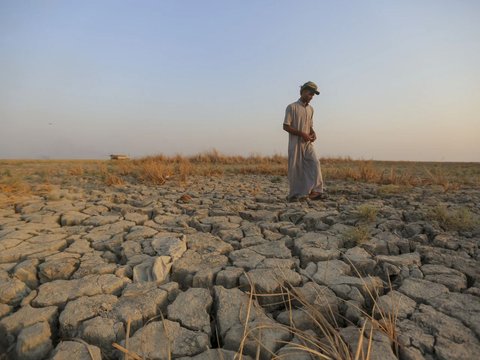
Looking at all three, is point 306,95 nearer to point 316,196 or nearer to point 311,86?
point 311,86

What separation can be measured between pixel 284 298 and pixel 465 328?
90 cm

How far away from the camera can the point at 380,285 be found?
2090 mm

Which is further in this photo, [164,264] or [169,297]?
[164,264]

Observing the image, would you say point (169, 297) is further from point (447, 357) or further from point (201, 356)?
point (447, 357)

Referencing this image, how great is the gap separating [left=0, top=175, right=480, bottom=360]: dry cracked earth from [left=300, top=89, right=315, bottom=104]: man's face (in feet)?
5.00

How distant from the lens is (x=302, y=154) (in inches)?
181

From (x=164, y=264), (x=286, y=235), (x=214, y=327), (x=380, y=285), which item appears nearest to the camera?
(x=214, y=327)

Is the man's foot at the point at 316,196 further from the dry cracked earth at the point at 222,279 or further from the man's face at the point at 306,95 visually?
the man's face at the point at 306,95

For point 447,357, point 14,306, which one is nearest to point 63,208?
point 14,306

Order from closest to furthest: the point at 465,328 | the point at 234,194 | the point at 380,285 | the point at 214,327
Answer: the point at 465,328 → the point at 214,327 → the point at 380,285 → the point at 234,194

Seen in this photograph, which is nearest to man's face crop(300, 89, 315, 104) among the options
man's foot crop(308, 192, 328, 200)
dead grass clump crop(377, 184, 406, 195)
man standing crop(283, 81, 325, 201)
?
man standing crop(283, 81, 325, 201)

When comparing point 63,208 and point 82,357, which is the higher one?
point 63,208

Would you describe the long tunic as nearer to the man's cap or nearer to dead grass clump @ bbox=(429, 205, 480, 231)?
the man's cap

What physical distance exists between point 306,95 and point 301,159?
33.0 inches
